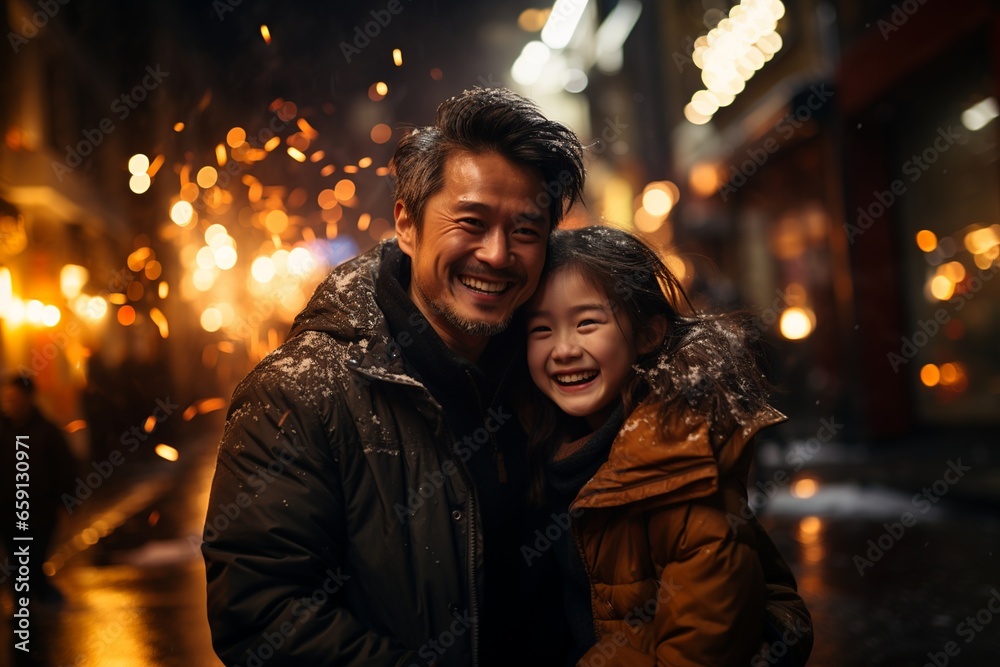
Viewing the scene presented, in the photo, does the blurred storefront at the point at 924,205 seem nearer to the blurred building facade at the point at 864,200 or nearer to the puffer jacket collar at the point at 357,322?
the blurred building facade at the point at 864,200

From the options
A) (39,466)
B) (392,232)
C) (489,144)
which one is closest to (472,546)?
(489,144)

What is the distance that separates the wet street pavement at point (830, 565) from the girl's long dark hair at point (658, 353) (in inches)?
104

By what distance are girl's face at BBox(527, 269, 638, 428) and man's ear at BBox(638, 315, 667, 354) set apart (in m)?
0.04

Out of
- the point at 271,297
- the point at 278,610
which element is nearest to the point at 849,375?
the point at 271,297

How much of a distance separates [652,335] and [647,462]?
61 cm

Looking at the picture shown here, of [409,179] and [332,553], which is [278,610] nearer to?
[332,553]

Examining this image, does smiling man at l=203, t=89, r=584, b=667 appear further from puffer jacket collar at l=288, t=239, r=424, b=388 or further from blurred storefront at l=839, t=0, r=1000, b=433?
blurred storefront at l=839, t=0, r=1000, b=433

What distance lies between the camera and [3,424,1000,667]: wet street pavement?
4.55 m

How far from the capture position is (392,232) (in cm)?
1112

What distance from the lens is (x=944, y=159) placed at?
9766mm

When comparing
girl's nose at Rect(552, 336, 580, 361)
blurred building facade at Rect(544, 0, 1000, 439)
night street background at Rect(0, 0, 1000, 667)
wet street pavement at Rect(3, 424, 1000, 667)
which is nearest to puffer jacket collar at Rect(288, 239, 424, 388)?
girl's nose at Rect(552, 336, 580, 361)

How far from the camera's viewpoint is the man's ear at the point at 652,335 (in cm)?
274

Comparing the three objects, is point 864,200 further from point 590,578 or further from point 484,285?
point 590,578

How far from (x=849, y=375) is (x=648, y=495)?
10.3 meters
